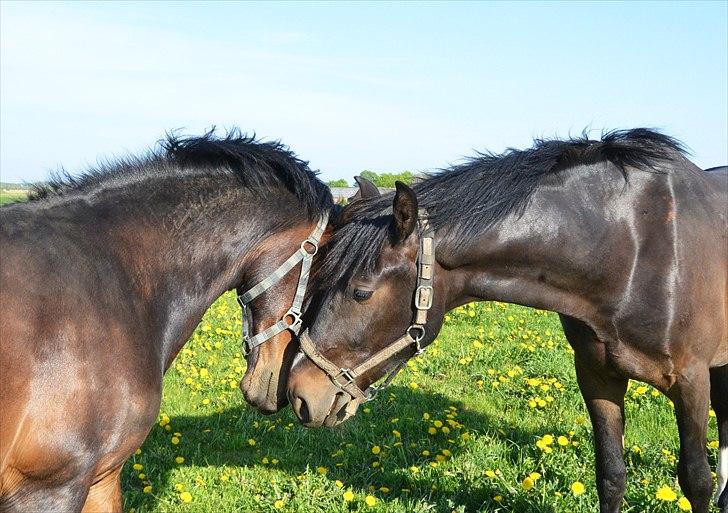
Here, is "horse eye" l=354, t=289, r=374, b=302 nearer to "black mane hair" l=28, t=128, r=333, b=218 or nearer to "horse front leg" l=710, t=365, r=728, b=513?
"black mane hair" l=28, t=128, r=333, b=218

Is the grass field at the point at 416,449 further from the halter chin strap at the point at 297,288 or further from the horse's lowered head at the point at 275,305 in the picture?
the halter chin strap at the point at 297,288

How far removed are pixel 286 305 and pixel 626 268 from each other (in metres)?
1.64

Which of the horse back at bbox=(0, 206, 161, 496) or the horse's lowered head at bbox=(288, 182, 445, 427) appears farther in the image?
the horse's lowered head at bbox=(288, 182, 445, 427)

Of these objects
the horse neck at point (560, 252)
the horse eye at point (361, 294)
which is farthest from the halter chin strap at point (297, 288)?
the horse neck at point (560, 252)

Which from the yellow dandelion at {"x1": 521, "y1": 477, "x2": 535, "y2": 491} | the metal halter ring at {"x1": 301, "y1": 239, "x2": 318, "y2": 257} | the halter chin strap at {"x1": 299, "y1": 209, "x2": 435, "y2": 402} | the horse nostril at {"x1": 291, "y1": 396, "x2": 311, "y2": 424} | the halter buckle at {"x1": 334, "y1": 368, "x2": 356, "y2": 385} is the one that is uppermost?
the metal halter ring at {"x1": 301, "y1": 239, "x2": 318, "y2": 257}

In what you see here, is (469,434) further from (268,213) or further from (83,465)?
(83,465)

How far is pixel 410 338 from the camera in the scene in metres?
3.03

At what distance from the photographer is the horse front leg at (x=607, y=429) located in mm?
3820

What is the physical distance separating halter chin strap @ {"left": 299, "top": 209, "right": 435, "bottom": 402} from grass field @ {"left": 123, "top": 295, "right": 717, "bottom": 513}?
1159 millimetres

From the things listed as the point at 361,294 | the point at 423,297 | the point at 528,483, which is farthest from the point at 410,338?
the point at 528,483

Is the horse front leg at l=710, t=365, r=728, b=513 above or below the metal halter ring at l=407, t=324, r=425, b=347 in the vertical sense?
below

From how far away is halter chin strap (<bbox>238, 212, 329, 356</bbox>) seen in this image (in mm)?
3023

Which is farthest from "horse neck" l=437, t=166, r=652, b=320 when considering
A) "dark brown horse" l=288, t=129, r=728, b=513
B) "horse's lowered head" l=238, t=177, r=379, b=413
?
"horse's lowered head" l=238, t=177, r=379, b=413

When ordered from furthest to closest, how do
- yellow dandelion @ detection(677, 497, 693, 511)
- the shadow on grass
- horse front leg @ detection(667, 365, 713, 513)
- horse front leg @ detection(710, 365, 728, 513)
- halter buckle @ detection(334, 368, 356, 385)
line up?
horse front leg @ detection(710, 365, 728, 513) < the shadow on grass < yellow dandelion @ detection(677, 497, 693, 511) < horse front leg @ detection(667, 365, 713, 513) < halter buckle @ detection(334, 368, 356, 385)
